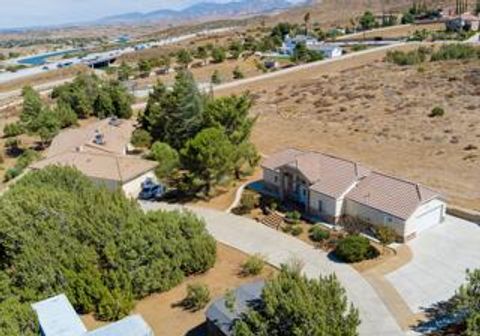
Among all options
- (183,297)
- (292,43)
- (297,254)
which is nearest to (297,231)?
(297,254)

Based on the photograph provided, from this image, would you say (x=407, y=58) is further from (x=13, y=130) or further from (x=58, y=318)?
(x=58, y=318)

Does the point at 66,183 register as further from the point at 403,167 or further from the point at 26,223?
the point at 403,167

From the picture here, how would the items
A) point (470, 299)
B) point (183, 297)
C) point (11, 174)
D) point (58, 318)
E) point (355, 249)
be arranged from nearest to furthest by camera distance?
1. point (470, 299)
2. point (58, 318)
3. point (183, 297)
4. point (355, 249)
5. point (11, 174)

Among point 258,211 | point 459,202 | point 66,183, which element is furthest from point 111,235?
point 459,202

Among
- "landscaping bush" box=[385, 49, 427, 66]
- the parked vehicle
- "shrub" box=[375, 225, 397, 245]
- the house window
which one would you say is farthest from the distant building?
"shrub" box=[375, 225, 397, 245]

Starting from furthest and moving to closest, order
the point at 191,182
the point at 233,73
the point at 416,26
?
the point at 416,26
the point at 233,73
the point at 191,182

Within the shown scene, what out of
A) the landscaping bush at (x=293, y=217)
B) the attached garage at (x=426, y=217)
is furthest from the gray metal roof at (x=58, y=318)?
the attached garage at (x=426, y=217)
